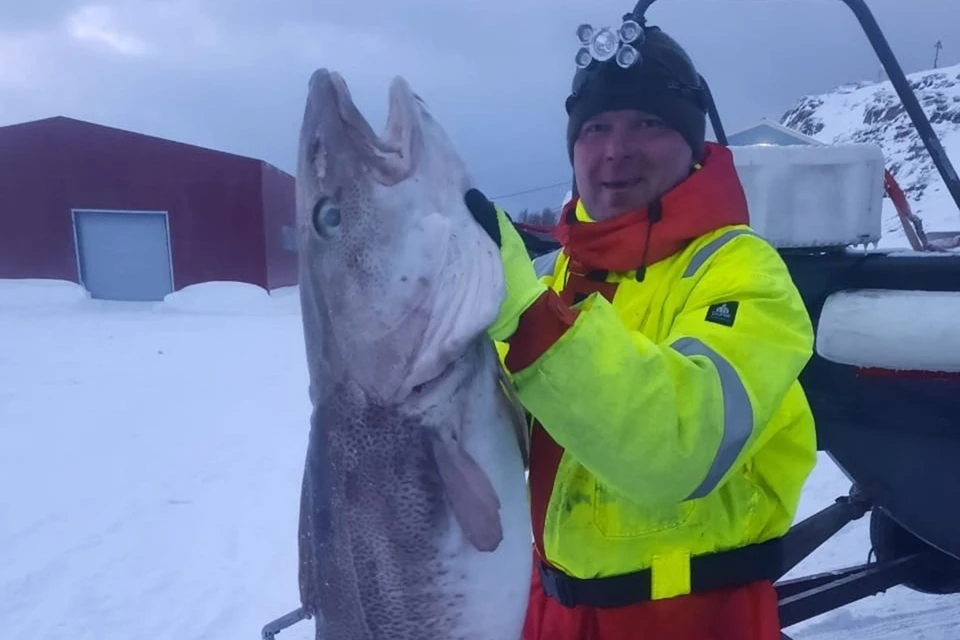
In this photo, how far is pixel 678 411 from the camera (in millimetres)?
1518

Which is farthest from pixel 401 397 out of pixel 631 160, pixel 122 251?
pixel 122 251

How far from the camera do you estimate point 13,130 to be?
19594 mm

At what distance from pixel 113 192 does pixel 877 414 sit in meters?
20.0

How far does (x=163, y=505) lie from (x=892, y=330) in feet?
15.7

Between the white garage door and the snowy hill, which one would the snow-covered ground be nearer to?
the white garage door

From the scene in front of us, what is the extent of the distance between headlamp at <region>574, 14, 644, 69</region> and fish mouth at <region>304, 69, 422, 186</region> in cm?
61

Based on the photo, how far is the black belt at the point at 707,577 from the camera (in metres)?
1.91

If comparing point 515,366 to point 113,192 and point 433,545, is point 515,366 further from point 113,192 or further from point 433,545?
point 113,192

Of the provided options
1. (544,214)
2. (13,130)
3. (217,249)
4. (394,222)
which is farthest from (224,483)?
(13,130)

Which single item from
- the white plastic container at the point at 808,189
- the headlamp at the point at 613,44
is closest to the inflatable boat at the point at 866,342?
the white plastic container at the point at 808,189

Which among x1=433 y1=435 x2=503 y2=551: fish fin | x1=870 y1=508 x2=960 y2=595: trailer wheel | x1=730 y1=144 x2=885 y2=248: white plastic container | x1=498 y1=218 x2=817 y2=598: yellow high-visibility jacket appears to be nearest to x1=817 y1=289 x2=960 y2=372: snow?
x1=730 y1=144 x2=885 y2=248: white plastic container

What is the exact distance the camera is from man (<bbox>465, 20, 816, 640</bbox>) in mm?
1519

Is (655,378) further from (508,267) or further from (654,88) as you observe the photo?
(654,88)

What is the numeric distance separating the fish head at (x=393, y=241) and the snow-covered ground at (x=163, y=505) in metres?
2.78
